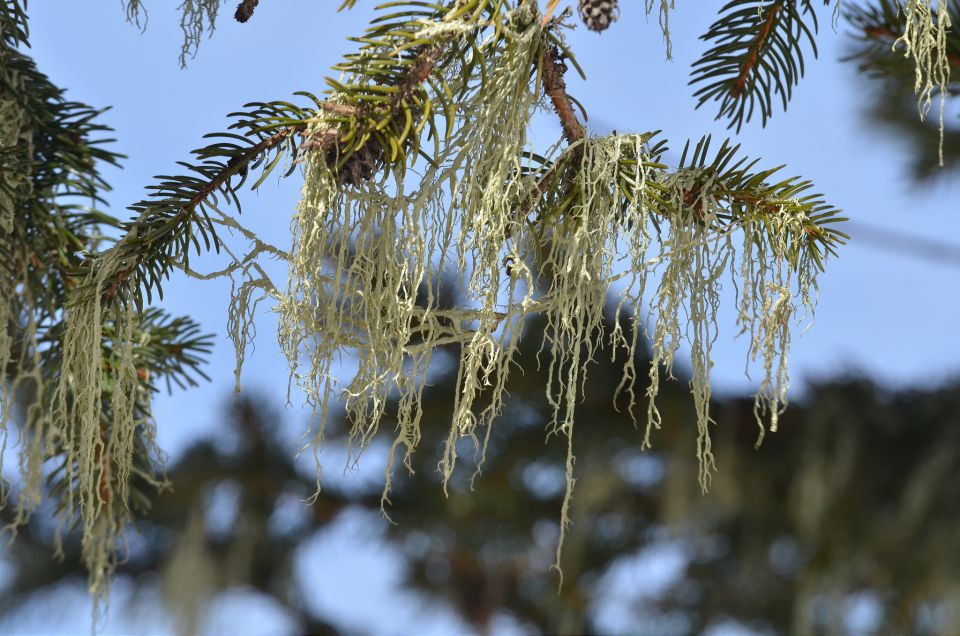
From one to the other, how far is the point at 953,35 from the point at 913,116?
899 mm

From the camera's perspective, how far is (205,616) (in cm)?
202

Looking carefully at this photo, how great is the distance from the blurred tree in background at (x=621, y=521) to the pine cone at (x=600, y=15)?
110 centimetres

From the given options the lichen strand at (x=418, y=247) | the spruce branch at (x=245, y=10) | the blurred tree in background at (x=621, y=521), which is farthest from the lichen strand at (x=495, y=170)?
the blurred tree in background at (x=621, y=521)

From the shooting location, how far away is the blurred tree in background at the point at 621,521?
5.22 feet

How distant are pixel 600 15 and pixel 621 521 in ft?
5.20

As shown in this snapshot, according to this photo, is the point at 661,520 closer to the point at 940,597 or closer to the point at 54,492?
the point at 940,597

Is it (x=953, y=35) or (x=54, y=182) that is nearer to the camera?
(x=54, y=182)

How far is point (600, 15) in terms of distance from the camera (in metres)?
0.58

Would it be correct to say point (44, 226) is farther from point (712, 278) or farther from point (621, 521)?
point (621, 521)

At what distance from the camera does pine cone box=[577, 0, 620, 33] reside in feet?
1.91

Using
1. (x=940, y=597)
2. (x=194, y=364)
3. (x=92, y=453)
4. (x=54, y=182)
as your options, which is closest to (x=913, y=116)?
(x=940, y=597)

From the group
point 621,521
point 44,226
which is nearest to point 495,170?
point 44,226

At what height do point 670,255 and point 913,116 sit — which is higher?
point 913,116

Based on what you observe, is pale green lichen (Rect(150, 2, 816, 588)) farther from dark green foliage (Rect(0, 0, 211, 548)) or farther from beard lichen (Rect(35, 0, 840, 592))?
dark green foliage (Rect(0, 0, 211, 548))
